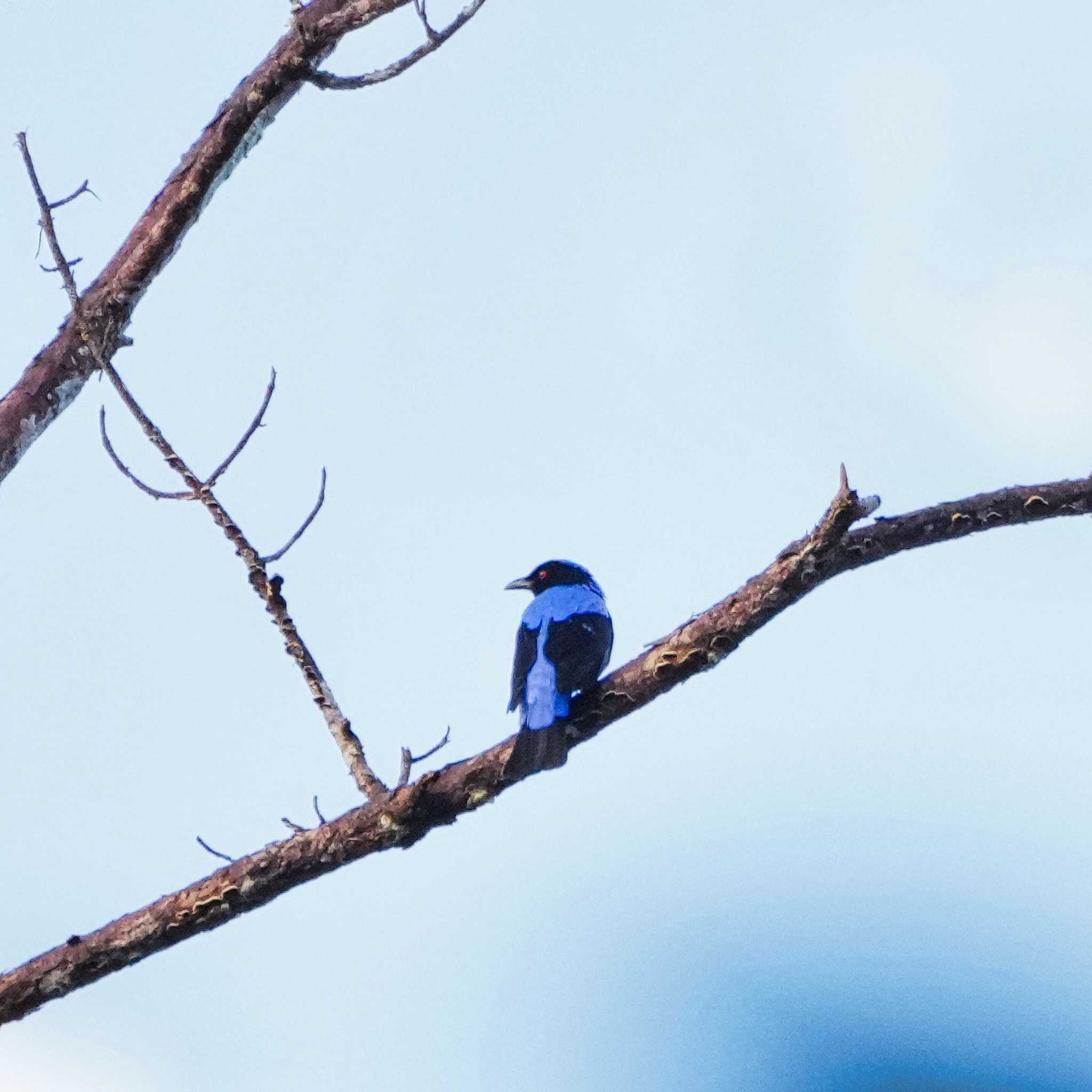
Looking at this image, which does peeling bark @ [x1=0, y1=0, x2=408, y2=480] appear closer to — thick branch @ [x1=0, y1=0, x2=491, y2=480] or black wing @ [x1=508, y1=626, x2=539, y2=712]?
thick branch @ [x1=0, y1=0, x2=491, y2=480]

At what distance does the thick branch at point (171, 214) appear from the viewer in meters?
5.82

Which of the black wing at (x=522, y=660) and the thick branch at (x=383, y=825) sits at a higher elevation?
the black wing at (x=522, y=660)

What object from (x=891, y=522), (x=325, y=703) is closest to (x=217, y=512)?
(x=325, y=703)

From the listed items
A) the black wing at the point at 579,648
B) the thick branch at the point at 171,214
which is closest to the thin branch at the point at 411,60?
the thick branch at the point at 171,214

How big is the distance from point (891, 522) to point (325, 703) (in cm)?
209

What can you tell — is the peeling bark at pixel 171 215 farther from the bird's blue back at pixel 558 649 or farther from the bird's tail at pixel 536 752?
the bird's tail at pixel 536 752

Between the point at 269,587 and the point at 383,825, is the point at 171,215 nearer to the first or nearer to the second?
the point at 269,587

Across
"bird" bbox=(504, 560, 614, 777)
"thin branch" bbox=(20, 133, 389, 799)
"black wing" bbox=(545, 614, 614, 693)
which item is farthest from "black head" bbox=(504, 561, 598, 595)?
"thin branch" bbox=(20, 133, 389, 799)

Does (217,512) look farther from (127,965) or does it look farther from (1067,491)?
(1067,491)

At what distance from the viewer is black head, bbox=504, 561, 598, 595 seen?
7.77 m

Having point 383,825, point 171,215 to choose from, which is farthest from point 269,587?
point 171,215

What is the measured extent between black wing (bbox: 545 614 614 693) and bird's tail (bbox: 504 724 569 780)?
0.34 metres

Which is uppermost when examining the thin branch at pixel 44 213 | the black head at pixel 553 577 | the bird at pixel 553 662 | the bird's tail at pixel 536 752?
the thin branch at pixel 44 213

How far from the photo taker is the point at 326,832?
4.46m
